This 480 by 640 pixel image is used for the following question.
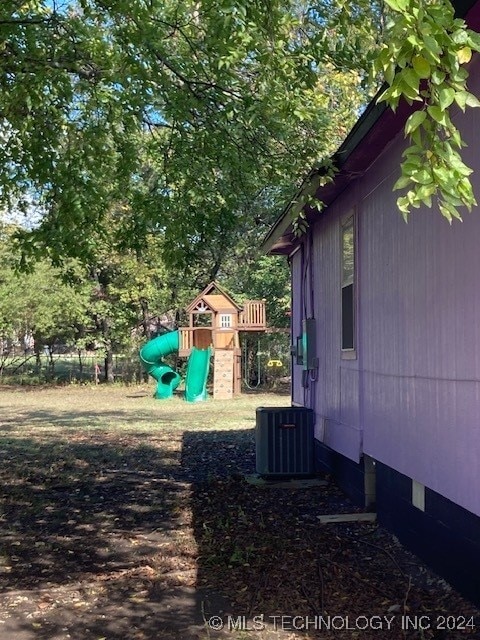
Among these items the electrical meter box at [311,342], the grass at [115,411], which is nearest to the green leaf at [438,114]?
the electrical meter box at [311,342]

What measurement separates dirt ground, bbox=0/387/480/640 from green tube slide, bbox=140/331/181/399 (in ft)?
43.3

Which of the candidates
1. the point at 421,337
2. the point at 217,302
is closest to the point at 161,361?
the point at 217,302

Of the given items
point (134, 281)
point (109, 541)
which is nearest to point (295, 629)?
point (109, 541)

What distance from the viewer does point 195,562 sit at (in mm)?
5246

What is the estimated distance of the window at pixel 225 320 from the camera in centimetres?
2375

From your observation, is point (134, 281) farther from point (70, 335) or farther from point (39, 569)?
point (39, 569)

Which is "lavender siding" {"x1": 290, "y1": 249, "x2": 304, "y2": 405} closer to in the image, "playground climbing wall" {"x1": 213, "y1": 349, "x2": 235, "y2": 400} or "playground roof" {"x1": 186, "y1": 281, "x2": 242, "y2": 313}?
"playground climbing wall" {"x1": 213, "y1": 349, "x2": 235, "y2": 400}

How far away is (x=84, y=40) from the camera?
6867 millimetres

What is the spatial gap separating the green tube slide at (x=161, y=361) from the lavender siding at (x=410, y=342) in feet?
52.5

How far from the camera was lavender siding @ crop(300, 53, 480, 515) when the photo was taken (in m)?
4.09

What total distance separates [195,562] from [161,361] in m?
19.6

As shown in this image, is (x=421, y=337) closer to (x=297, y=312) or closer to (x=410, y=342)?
(x=410, y=342)

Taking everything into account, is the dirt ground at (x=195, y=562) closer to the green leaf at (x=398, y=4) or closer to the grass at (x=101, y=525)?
the grass at (x=101, y=525)

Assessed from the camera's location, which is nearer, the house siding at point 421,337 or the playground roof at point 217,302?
the house siding at point 421,337
